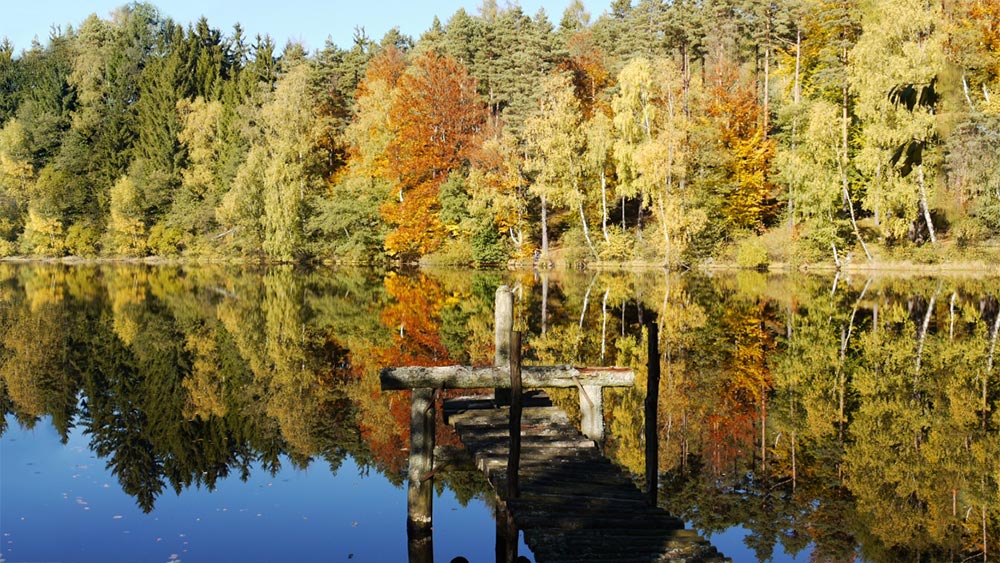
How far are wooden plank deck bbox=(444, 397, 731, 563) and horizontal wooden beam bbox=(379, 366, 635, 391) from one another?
0.71 meters

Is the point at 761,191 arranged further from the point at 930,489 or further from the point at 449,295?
the point at 930,489

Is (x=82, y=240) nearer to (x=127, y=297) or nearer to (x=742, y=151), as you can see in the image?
(x=127, y=297)

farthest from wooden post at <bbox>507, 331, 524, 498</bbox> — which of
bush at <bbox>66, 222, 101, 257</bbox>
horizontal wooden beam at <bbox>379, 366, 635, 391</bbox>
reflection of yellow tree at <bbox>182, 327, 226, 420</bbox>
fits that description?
bush at <bbox>66, 222, 101, 257</bbox>

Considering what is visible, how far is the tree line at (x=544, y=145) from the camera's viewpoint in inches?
1747

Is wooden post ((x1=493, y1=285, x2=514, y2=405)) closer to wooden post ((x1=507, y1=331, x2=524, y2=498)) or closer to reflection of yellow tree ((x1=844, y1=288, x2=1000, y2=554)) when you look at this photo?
wooden post ((x1=507, y1=331, x2=524, y2=498))

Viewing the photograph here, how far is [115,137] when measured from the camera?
268ft

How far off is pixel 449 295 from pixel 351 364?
1604 centimetres

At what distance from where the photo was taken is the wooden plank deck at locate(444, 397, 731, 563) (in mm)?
6922

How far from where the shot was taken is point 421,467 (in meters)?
9.55

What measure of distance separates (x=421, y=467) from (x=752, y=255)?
4189cm

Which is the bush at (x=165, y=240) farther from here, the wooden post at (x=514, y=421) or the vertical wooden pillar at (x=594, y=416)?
the wooden post at (x=514, y=421)

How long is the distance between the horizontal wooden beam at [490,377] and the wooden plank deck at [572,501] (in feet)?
2.34

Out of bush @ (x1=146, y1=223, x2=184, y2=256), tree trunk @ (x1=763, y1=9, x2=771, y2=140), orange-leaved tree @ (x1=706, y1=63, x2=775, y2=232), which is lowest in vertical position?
bush @ (x1=146, y1=223, x2=184, y2=256)

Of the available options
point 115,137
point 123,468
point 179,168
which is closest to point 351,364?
point 123,468
